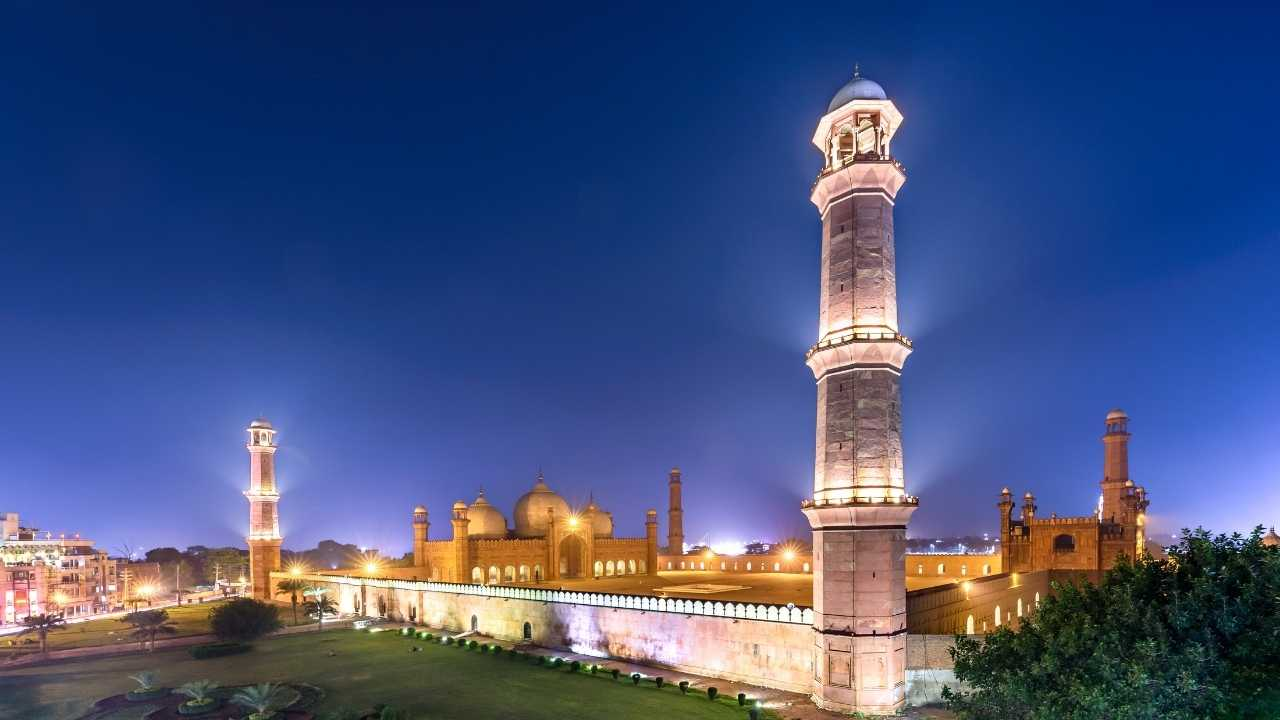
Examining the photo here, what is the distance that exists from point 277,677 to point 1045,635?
28.3m

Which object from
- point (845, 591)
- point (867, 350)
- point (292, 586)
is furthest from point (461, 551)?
point (867, 350)

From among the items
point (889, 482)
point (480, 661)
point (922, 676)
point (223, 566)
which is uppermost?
point (889, 482)

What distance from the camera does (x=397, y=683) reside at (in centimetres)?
2548

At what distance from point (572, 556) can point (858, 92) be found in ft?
131

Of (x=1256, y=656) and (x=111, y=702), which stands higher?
(x=1256, y=656)

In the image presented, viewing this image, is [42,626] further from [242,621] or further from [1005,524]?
[1005,524]

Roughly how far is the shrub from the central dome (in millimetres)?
37534

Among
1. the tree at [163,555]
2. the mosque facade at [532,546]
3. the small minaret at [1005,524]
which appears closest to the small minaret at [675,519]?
the mosque facade at [532,546]

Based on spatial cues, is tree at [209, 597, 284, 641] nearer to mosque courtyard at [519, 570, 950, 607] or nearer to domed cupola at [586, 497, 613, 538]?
mosque courtyard at [519, 570, 950, 607]

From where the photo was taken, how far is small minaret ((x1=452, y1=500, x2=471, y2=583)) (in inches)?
1742

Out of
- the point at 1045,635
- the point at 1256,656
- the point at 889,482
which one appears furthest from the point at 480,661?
the point at 1256,656

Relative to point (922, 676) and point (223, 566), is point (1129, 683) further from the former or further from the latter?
point (223, 566)

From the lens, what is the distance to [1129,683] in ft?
39.1

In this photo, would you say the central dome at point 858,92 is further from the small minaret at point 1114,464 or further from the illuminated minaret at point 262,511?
the illuminated minaret at point 262,511
